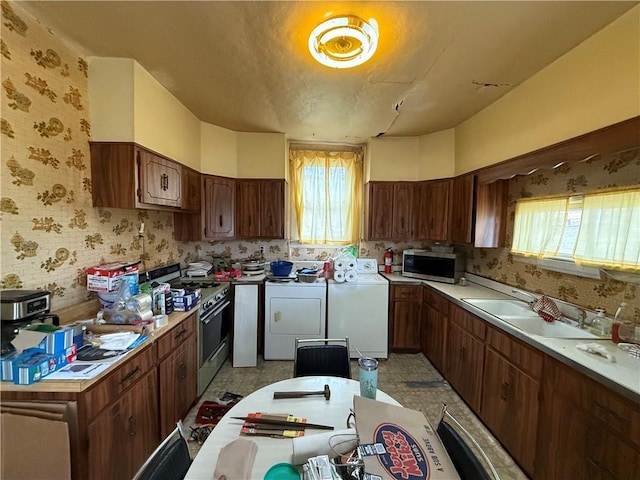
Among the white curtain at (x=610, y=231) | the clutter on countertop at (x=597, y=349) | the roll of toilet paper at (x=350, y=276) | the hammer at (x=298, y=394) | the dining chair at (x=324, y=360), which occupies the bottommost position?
the dining chair at (x=324, y=360)

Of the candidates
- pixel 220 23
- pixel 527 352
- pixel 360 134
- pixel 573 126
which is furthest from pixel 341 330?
pixel 220 23

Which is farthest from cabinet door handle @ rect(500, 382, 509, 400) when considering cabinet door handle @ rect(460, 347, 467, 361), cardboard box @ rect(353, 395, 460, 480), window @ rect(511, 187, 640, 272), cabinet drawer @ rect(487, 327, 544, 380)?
cardboard box @ rect(353, 395, 460, 480)

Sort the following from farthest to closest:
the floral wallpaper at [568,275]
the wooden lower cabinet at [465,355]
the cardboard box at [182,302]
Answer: the wooden lower cabinet at [465,355]
the cardboard box at [182,302]
the floral wallpaper at [568,275]

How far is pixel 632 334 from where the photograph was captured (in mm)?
1531

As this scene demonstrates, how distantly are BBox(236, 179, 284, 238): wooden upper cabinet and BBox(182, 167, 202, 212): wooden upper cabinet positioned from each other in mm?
512

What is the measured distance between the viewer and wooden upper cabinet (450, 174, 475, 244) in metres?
2.78

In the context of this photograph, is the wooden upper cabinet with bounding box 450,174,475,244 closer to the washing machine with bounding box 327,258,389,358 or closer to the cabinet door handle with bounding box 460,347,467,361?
the washing machine with bounding box 327,258,389,358

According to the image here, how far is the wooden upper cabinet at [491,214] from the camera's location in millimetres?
2684

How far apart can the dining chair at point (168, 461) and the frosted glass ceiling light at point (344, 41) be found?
1955 mm

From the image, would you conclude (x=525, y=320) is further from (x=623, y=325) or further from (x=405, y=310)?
(x=405, y=310)

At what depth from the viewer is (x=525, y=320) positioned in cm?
212

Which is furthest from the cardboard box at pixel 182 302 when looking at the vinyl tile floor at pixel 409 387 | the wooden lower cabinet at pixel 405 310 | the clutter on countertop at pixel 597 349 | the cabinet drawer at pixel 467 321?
the clutter on countertop at pixel 597 349

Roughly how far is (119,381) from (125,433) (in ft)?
1.01

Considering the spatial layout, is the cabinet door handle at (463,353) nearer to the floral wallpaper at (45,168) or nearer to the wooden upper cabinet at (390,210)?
the wooden upper cabinet at (390,210)
